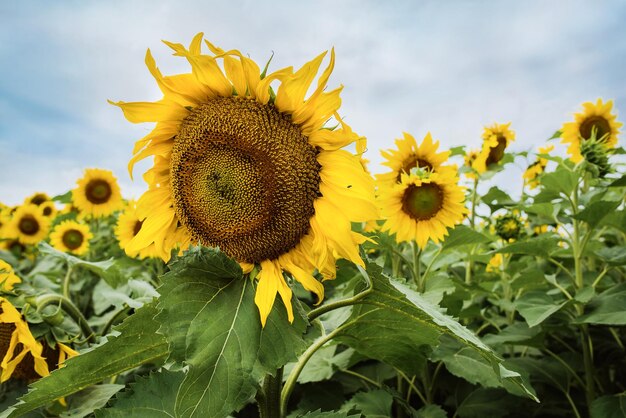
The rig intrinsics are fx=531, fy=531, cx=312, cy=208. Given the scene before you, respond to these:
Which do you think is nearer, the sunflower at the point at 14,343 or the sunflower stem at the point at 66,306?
the sunflower at the point at 14,343

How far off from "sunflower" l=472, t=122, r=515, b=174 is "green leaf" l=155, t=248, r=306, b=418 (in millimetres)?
2599

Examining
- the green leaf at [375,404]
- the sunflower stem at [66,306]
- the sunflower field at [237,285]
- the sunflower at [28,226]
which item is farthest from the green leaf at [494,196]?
the sunflower at [28,226]

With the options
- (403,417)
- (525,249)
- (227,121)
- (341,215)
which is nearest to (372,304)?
Answer: (341,215)

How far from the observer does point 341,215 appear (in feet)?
3.83

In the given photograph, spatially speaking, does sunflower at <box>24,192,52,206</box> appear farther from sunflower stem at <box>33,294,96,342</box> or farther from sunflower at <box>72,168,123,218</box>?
sunflower stem at <box>33,294,96,342</box>

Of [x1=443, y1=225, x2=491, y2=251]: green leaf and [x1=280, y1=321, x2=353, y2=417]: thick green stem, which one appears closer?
[x1=280, y1=321, x2=353, y2=417]: thick green stem

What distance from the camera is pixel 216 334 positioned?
108 cm

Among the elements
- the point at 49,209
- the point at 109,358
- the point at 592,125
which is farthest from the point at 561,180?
the point at 49,209

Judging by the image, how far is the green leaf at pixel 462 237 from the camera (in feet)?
8.00

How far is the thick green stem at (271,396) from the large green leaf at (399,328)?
10.4 inches

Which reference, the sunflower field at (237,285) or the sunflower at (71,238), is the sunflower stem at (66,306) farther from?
the sunflower at (71,238)

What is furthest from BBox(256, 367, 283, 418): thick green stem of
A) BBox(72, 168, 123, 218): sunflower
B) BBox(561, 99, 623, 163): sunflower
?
BBox(72, 168, 123, 218): sunflower

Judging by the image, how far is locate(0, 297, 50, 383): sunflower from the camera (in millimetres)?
1709

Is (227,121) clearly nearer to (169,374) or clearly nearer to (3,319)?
(169,374)
